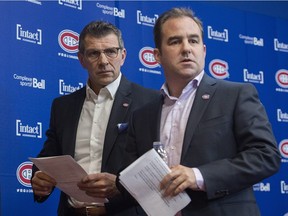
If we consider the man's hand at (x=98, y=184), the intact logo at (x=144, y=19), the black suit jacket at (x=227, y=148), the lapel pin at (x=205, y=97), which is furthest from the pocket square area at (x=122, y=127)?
the intact logo at (x=144, y=19)

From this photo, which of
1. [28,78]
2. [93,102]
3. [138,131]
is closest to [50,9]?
[28,78]

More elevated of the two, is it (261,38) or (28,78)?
(261,38)

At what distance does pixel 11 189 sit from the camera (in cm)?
407

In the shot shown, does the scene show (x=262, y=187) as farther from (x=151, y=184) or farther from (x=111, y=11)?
(x=151, y=184)

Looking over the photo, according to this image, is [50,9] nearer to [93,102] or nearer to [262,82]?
[93,102]

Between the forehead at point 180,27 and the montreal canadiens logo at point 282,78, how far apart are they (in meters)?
3.36

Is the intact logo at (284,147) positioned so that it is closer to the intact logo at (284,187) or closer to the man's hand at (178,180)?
the intact logo at (284,187)

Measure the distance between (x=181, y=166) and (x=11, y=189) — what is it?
2273mm

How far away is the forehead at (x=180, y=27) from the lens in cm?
262

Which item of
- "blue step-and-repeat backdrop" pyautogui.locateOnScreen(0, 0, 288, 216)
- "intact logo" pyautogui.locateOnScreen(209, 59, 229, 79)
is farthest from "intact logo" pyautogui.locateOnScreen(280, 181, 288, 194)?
"intact logo" pyautogui.locateOnScreen(209, 59, 229, 79)

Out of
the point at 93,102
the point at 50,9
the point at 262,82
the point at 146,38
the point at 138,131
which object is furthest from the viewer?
the point at 262,82

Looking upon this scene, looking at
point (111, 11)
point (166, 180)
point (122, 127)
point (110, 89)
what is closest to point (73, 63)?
point (111, 11)

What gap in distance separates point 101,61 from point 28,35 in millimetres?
1260

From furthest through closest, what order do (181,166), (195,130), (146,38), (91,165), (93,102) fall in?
(146,38) → (93,102) → (91,165) → (195,130) → (181,166)
